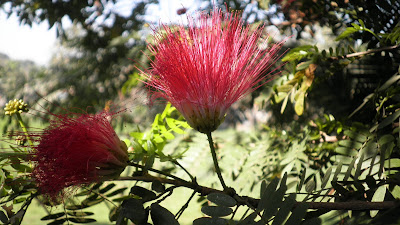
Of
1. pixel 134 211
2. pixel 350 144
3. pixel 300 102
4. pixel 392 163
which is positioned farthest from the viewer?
pixel 300 102

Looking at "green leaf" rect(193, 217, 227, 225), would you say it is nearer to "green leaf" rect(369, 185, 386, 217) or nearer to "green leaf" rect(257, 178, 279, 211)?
"green leaf" rect(257, 178, 279, 211)

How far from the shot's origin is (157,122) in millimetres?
937

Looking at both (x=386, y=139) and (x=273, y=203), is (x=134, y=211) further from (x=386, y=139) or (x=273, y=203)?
(x=386, y=139)

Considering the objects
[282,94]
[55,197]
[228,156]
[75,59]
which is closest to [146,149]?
[55,197]

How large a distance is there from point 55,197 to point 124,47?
1.72 m

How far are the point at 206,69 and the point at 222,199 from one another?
276 millimetres

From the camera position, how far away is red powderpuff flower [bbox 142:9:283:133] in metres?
0.77

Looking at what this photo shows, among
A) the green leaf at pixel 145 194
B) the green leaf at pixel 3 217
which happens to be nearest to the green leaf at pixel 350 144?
the green leaf at pixel 145 194

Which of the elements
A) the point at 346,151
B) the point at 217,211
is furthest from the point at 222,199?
the point at 346,151

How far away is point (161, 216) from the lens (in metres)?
0.67

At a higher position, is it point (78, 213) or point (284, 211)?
point (284, 211)

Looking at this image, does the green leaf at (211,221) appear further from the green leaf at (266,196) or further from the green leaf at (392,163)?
the green leaf at (392,163)

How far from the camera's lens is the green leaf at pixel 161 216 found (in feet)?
2.16

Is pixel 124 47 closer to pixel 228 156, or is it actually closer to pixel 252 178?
A: pixel 228 156
